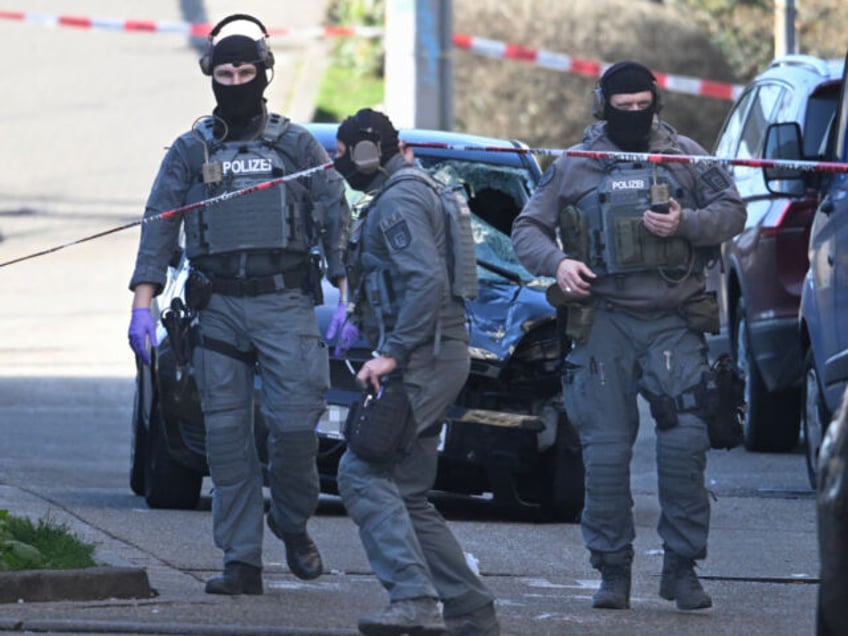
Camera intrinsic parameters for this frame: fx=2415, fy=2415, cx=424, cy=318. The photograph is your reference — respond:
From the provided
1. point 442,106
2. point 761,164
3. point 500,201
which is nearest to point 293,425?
point 761,164

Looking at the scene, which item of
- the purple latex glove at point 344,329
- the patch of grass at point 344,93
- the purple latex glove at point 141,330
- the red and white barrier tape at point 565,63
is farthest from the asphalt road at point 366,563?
→ the patch of grass at point 344,93

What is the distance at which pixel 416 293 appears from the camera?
263 inches

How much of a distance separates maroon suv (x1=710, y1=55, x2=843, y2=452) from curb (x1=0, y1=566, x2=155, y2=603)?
5.00 meters

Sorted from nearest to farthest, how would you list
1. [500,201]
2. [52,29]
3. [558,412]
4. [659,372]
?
[659,372] → [558,412] → [500,201] → [52,29]

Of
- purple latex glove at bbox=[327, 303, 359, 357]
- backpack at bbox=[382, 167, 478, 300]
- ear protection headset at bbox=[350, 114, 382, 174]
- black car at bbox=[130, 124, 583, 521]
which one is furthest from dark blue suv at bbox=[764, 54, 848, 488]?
ear protection headset at bbox=[350, 114, 382, 174]

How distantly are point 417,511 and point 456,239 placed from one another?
778mm

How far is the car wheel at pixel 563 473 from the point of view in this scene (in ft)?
31.8

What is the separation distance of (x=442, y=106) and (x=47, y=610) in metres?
10.3

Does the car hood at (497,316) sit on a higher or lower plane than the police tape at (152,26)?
lower

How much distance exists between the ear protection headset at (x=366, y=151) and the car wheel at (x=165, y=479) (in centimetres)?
323

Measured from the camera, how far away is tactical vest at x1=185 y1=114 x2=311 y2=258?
307 inches

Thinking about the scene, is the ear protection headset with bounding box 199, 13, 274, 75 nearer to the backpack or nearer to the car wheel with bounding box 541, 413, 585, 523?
the backpack

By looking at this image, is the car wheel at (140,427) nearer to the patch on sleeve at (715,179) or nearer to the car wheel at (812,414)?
the car wheel at (812,414)

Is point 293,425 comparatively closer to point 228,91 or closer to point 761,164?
point 228,91
